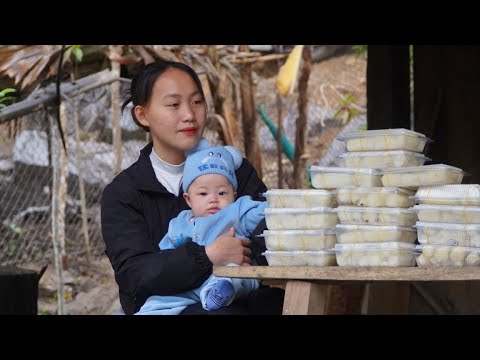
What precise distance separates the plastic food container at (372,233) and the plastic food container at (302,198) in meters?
0.10

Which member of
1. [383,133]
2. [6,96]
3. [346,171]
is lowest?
[346,171]

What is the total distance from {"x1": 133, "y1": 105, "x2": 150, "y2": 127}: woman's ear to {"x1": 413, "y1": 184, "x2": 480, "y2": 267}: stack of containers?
123 cm

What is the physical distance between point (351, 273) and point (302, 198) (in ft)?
1.05

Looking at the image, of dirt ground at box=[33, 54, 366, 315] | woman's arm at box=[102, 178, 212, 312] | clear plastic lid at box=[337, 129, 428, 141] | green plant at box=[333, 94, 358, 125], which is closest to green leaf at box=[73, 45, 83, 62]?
dirt ground at box=[33, 54, 366, 315]

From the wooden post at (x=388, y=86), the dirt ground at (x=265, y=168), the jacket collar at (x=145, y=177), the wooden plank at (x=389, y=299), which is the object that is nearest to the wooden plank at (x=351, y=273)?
the jacket collar at (x=145, y=177)

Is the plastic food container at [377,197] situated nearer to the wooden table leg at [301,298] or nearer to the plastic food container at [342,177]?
the plastic food container at [342,177]

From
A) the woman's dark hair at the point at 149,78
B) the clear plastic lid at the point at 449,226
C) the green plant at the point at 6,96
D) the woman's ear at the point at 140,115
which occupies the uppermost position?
the green plant at the point at 6,96

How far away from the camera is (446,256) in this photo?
3.10 m

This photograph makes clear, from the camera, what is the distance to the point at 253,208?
365 centimetres

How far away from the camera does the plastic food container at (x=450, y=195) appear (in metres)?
3.09

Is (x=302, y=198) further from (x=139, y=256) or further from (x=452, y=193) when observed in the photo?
(x=139, y=256)

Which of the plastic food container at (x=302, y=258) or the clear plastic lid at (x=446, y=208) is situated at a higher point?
the clear plastic lid at (x=446, y=208)

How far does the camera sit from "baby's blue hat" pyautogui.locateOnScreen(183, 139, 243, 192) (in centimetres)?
367

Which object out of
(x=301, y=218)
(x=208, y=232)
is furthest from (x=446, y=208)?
(x=208, y=232)
